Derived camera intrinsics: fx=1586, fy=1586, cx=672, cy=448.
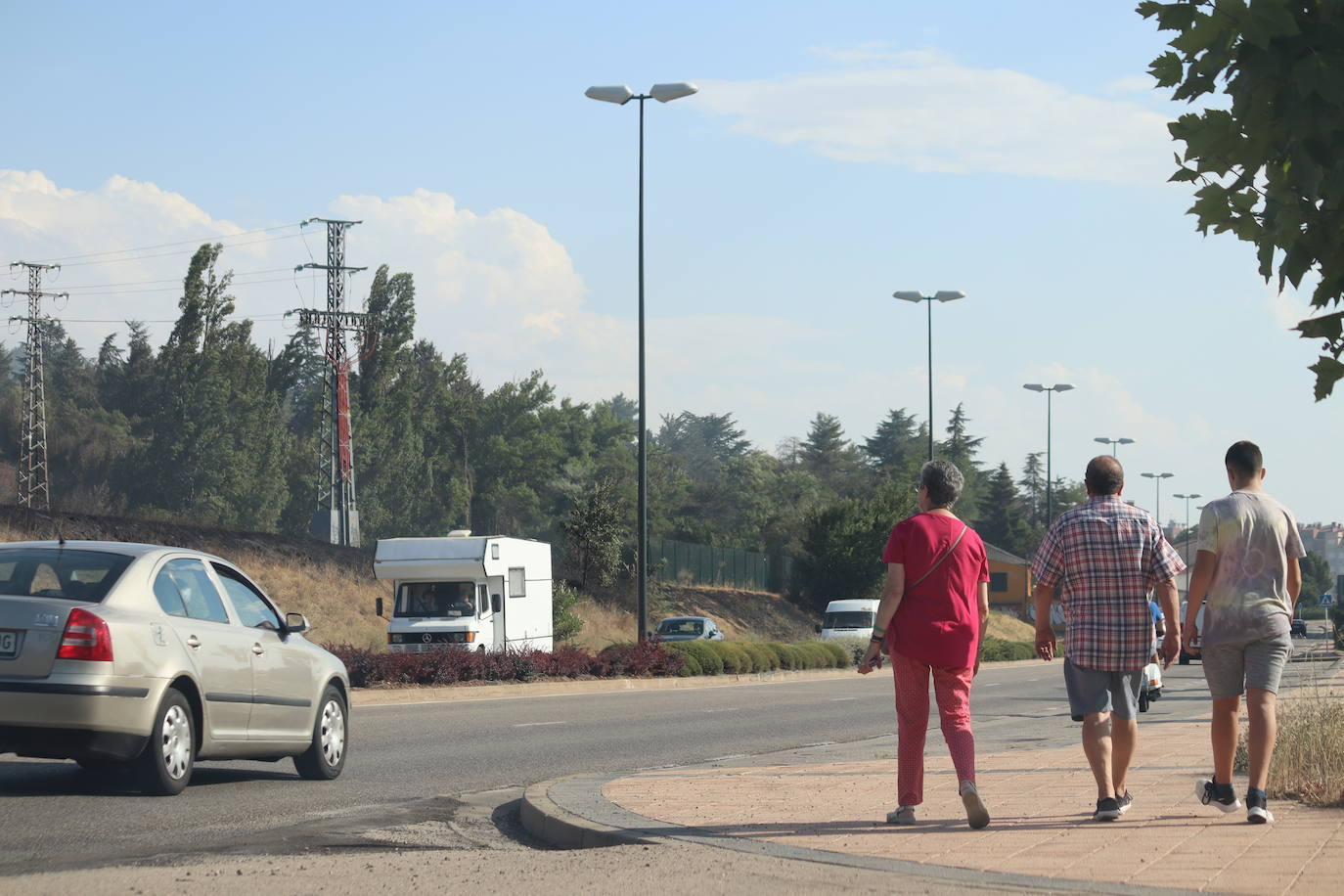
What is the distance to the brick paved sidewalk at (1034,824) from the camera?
6.49 meters

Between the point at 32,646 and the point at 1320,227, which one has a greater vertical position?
the point at 1320,227

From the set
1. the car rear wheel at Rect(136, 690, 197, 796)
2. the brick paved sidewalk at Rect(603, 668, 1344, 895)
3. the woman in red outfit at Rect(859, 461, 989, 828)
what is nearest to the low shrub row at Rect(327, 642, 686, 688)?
the brick paved sidewalk at Rect(603, 668, 1344, 895)

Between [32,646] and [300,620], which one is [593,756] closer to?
[300,620]

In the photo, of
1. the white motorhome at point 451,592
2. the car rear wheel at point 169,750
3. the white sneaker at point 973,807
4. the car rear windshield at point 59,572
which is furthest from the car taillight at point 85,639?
the white motorhome at point 451,592

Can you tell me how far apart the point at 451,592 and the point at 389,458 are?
49424 mm

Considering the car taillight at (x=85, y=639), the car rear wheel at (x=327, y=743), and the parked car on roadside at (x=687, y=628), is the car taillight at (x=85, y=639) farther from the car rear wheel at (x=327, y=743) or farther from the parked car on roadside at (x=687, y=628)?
the parked car on roadside at (x=687, y=628)

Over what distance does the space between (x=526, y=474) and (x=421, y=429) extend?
25.2 ft

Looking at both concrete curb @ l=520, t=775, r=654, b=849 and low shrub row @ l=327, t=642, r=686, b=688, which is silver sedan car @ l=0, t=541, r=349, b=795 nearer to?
concrete curb @ l=520, t=775, r=654, b=849

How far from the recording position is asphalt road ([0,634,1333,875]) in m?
8.24

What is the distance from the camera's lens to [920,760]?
803 centimetres

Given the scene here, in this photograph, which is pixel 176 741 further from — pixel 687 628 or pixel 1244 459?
pixel 687 628

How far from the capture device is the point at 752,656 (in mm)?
35188

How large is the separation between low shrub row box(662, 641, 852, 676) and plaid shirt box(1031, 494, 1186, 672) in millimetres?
23578

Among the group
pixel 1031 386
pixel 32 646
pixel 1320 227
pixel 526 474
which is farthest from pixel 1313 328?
pixel 526 474
